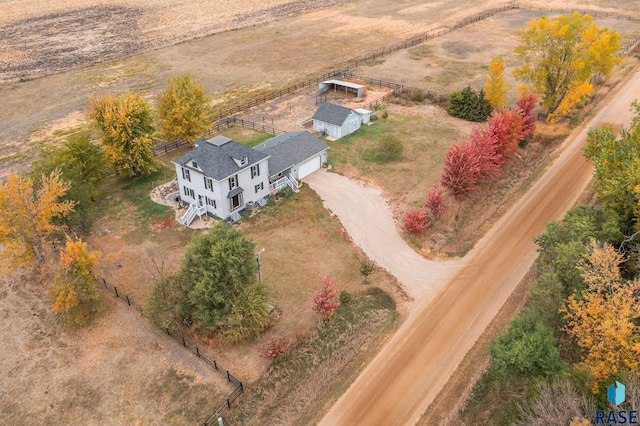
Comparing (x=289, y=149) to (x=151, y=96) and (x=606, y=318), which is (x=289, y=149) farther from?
(x=606, y=318)

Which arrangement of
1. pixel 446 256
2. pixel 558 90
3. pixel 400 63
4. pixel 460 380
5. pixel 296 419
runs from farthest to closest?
pixel 400 63, pixel 558 90, pixel 446 256, pixel 460 380, pixel 296 419

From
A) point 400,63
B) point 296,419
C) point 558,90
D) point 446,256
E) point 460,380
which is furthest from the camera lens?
point 400,63

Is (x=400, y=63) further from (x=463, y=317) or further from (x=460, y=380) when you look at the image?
(x=460, y=380)

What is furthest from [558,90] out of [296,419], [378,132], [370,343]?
[296,419]

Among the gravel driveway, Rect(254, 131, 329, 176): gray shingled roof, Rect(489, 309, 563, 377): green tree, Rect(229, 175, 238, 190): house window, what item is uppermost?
Rect(489, 309, 563, 377): green tree

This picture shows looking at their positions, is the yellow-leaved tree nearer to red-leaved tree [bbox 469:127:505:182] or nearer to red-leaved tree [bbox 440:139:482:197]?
red-leaved tree [bbox 440:139:482:197]

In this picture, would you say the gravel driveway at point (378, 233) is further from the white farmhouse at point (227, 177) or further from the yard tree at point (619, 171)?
the yard tree at point (619, 171)

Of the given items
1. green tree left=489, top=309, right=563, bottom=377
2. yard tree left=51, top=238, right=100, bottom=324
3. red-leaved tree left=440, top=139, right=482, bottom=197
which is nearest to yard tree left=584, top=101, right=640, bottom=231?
red-leaved tree left=440, top=139, right=482, bottom=197
